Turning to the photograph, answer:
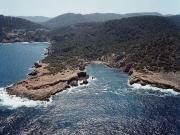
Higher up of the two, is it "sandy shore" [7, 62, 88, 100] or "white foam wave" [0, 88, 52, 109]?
"sandy shore" [7, 62, 88, 100]

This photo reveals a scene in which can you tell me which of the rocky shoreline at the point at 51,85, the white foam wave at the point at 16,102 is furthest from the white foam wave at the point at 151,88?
the white foam wave at the point at 16,102

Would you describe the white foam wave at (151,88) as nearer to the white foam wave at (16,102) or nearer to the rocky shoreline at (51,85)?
the rocky shoreline at (51,85)

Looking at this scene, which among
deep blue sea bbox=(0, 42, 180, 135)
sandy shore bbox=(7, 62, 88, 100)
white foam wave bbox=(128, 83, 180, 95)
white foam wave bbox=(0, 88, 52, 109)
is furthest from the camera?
white foam wave bbox=(128, 83, 180, 95)

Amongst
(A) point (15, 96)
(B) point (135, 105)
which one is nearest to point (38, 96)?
(A) point (15, 96)

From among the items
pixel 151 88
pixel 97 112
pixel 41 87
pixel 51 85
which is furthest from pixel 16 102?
pixel 151 88

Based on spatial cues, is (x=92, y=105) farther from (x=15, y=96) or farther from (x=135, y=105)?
(x=15, y=96)

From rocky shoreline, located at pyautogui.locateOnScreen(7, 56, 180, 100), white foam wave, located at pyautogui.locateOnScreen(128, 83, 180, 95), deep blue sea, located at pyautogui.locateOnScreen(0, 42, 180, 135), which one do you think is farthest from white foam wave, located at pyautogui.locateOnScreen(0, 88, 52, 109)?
white foam wave, located at pyautogui.locateOnScreen(128, 83, 180, 95)

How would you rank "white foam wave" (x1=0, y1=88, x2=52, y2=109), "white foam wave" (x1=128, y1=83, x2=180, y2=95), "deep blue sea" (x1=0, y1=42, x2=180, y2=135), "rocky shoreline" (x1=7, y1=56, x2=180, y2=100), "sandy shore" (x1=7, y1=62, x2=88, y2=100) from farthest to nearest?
"white foam wave" (x1=128, y1=83, x2=180, y2=95)
"rocky shoreline" (x1=7, y1=56, x2=180, y2=100)
"sandy shore" (x1=7, y1=62, x2=88, y2=100)
"white foam wave" (x1=0, y1=88, x2=52, y2=109)
"deep blue sea" (x1=0, y1=42, x2=180, y2=135)

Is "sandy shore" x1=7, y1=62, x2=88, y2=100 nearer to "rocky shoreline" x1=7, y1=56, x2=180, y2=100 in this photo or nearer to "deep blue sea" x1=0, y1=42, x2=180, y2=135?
"rocky shoreline" x1=7, y1=56, x2=180, y2=100

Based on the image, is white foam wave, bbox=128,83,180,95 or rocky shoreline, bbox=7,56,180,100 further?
white foam wave, bbox=128,83,180,95
